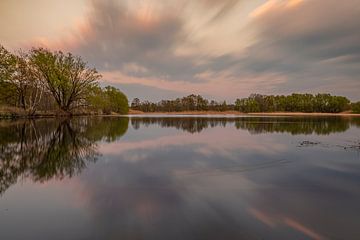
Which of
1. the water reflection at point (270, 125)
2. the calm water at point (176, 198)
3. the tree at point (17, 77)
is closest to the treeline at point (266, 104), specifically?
the water reflection at point (270, 125)

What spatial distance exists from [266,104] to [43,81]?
124 metres

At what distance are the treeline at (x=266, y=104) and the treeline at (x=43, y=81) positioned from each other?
98554mm

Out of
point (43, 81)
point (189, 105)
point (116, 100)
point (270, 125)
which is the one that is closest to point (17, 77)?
point (43, 81)

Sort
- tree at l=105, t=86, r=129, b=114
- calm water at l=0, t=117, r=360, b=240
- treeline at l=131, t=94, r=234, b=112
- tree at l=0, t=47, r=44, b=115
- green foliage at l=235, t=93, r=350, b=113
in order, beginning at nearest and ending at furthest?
calm water at l=0, t=117, r=360, b=240
tree at l=0, t=47, r=44, b=115
tree at l=105, t=86, r=129, b=114
green foliage at l=235, t=93, r=350, b=113
treeline at l=131, t=94, r=234, b=112

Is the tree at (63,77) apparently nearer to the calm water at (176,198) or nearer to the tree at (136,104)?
the calm water at (176,198)

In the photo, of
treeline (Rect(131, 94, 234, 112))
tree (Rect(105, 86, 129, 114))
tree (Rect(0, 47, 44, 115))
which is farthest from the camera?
treeline (Rect(131, 94, 234, 112))

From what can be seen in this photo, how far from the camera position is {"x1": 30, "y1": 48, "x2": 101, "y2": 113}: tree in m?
43.4

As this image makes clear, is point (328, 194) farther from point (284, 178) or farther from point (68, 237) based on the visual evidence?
point (68, 237)

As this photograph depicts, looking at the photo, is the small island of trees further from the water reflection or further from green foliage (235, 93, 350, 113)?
green foliage (235, 93, 350, 113)

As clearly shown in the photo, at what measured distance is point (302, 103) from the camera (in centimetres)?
12525

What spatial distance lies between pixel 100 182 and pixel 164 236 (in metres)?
3.53

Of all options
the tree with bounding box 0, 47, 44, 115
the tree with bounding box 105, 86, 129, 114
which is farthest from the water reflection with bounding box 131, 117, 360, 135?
the tree with bounding box 105, 86, 129, 114

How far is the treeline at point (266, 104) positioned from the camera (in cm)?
12475

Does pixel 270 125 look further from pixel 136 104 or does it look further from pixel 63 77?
pixel 136 104
